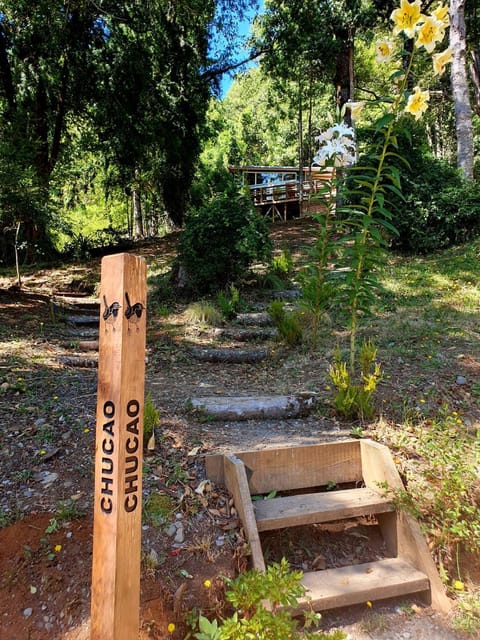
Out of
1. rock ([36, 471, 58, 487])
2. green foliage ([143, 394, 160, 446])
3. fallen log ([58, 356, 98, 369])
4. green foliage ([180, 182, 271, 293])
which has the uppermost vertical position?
green foliage ([180, 182, 271, 293])

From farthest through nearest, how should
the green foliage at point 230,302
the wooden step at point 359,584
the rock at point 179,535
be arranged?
1. the green foliage at point 230,302
2. the rock at point 179,535
3. the wooden step at point 359,584

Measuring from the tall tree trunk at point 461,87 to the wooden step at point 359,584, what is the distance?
866cm

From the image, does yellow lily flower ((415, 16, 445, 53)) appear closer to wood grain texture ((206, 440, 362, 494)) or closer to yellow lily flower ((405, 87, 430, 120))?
yellow lily flower ((405, 87, 430, 120))

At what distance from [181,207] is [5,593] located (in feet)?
43.8

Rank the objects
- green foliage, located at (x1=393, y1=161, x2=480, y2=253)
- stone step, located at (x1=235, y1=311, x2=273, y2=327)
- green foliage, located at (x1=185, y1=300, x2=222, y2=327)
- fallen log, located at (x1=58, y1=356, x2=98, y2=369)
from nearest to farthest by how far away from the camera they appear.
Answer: fallen log, located at (x1=58, y1=356, x2=98, y2=369) < stone step, located at (x1=235, y1=311, x2=273, y2=327) < green foliage, located at (x1=185, y1=300, x2=222, y2=327) < green foliage, located at (x1=393, y1=161, x2=480, y2=253)

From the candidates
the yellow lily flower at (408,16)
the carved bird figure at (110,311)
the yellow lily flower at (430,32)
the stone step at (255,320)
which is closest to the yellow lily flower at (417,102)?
the yellow lily flower at (430,32)

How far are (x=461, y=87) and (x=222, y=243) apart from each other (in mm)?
6306

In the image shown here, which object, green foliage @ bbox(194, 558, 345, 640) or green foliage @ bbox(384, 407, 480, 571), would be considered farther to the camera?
green foliage @ bbox(384, 407, 480, 571)

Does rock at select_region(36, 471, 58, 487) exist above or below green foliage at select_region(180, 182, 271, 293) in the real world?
below

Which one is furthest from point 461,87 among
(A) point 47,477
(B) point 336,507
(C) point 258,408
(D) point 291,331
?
(A) point 47,477

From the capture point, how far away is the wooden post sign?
1262 mm

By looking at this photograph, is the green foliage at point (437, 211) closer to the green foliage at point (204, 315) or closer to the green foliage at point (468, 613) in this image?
the green foliage at point (204, 315)

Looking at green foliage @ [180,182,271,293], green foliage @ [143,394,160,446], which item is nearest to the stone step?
green foliage @ [180,182,271,293]

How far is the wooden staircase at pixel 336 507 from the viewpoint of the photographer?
2.01 m
